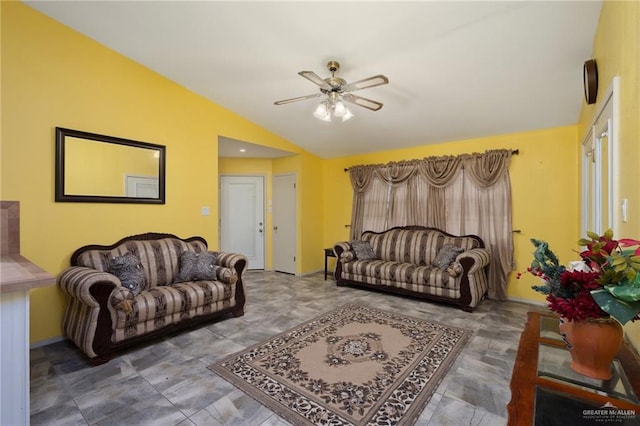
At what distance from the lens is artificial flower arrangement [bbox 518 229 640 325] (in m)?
0.80

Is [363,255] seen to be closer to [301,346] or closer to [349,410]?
[301,346]

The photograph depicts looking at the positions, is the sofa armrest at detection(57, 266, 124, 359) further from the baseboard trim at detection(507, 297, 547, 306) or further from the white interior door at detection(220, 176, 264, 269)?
the baseboard trim at detection(507, 297, 547, 306)

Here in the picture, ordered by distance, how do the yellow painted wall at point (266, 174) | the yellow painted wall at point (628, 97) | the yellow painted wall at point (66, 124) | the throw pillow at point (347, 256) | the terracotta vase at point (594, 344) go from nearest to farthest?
the terracotta vase at point (594, 344) < the yellow painted wall at point (628, 97) < the yellow painted wall at point (66, 124) < the throw pillow at point (347, 256) < the yellow painted wall at point (266, 174)

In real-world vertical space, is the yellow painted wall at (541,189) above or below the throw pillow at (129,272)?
above

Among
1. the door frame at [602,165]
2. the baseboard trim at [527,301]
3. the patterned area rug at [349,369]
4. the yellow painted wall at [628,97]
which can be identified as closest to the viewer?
the yellow painted wall at [628,97]

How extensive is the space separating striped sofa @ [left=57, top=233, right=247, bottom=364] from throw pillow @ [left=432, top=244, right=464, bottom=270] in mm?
2625

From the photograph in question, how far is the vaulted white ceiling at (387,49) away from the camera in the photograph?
2293 mm

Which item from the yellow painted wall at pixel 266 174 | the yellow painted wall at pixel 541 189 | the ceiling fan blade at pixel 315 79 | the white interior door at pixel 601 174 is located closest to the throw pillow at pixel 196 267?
the ceiling fan blade at pixel 315 79

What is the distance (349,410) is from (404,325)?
4.95 ft

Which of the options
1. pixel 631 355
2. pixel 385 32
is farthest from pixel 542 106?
pixel 631 355

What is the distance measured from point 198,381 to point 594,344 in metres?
2.25

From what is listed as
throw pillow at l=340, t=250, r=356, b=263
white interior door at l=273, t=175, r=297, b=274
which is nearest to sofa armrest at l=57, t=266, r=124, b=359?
throw pillow at l=340, t=250, r=356, b=263

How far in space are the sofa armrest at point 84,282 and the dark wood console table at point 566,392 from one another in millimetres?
2723

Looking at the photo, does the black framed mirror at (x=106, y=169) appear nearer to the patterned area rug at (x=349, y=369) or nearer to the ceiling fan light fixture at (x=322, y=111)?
Answer: the ceiling fan light fixture at (x=322, y=111)
